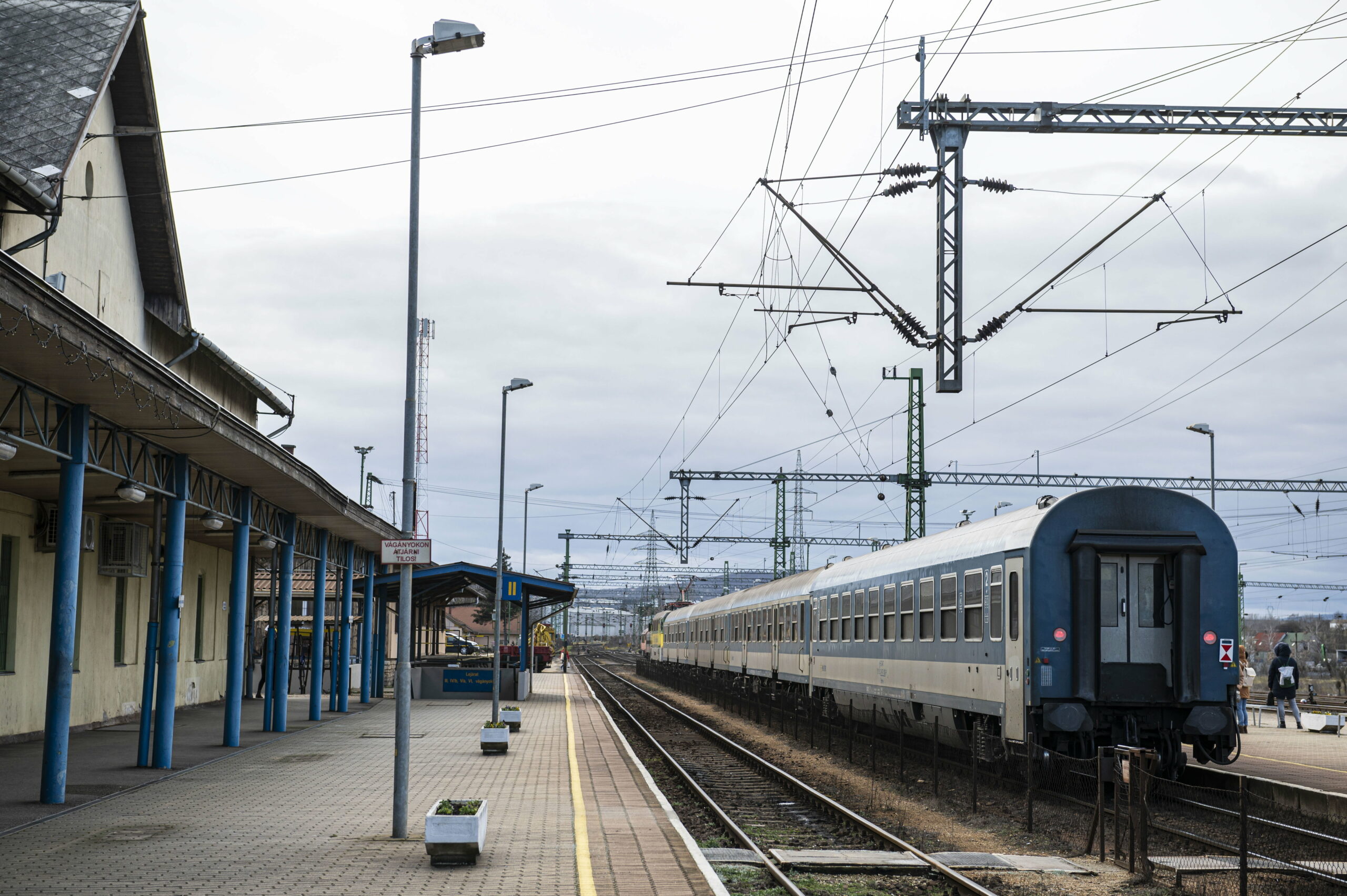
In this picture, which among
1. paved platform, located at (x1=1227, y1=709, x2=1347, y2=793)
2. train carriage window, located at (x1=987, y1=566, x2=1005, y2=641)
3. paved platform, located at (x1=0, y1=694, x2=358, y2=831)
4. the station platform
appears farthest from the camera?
paved platform, located at (x1=1227, y1=709, x2=1347, y2=793)

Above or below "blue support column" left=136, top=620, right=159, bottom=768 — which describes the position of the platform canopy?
above

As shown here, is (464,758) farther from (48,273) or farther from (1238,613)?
(1238,613)

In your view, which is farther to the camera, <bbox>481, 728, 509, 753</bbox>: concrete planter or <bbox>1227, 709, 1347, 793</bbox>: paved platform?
<bbox>481, 728, 509, 753</bbox>: concrete planter

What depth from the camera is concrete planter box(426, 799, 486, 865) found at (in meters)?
10.1

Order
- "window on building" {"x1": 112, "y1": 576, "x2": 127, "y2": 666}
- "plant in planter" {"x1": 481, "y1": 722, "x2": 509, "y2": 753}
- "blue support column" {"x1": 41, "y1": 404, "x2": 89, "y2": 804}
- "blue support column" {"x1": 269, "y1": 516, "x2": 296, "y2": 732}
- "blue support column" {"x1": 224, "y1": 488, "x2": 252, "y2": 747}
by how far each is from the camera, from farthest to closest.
Answer: "window on building" {"x1": 112, "y1": 576, "x2": 127, "y2": 666}
"blue support column" {"x1": 269, "y1": 516, "x2": 296, "y2": 732}
"plant in planter" {"x1": 481, "y1": 722, "x2": 509, "y2": 753}
"blue support column" {"x1": 224, "y1": 488, "x2": 252, "y2": 747}
"blue support column" {"x1": 41, "y1": 404, "x2": 89, "y2": 804}

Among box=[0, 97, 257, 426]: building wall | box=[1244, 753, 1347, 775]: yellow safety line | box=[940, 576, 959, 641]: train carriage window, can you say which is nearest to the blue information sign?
box=[0, 97, 257, 426]: building wall

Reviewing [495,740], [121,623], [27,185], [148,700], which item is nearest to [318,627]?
[121,623]

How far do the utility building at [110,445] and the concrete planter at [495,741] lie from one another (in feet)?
12.6

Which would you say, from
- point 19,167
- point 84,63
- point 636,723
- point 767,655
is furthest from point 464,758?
point 767,655

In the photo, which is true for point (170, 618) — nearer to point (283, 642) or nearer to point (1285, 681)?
point (283, 642)

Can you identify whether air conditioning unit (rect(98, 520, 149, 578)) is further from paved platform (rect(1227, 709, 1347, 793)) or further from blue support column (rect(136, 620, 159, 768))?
paved platform (rect(1227, 709, 1347, 793))

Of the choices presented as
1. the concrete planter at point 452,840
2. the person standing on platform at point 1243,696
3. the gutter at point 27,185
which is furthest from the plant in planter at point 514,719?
the concrete planter at point 452,840

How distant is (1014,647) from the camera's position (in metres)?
15.1

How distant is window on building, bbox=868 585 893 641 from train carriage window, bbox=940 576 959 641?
376cm
